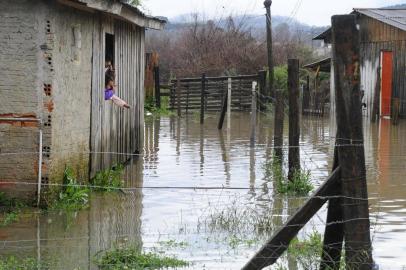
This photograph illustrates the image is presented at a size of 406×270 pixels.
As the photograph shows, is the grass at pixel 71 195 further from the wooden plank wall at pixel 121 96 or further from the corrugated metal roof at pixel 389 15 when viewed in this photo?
the corrugated metal roof at pixel 389 15

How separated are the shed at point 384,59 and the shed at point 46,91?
18.9m

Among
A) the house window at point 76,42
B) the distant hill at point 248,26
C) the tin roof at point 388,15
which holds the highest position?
the distant hill at point 248,26

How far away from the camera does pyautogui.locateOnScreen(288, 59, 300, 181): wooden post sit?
12516mm

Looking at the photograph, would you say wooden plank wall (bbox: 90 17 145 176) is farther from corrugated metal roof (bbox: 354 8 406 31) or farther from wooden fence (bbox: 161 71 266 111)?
wooden fence (bbox: 161 71 266 111)

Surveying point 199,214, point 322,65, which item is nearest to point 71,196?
point 199,214

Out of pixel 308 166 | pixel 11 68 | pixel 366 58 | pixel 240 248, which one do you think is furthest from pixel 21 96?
pixel 366 58

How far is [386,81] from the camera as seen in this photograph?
1264 inches

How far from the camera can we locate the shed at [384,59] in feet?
102

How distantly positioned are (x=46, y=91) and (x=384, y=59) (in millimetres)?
23377

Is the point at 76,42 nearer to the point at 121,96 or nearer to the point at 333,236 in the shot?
the point at 121,96

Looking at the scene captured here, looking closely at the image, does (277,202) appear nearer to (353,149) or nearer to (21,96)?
(21,96)

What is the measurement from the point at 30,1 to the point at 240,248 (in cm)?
468

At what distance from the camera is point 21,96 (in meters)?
A: 11.0

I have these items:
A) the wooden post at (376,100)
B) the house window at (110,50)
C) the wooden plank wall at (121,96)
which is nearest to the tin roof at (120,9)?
the wooden plank wall at (121,96)
